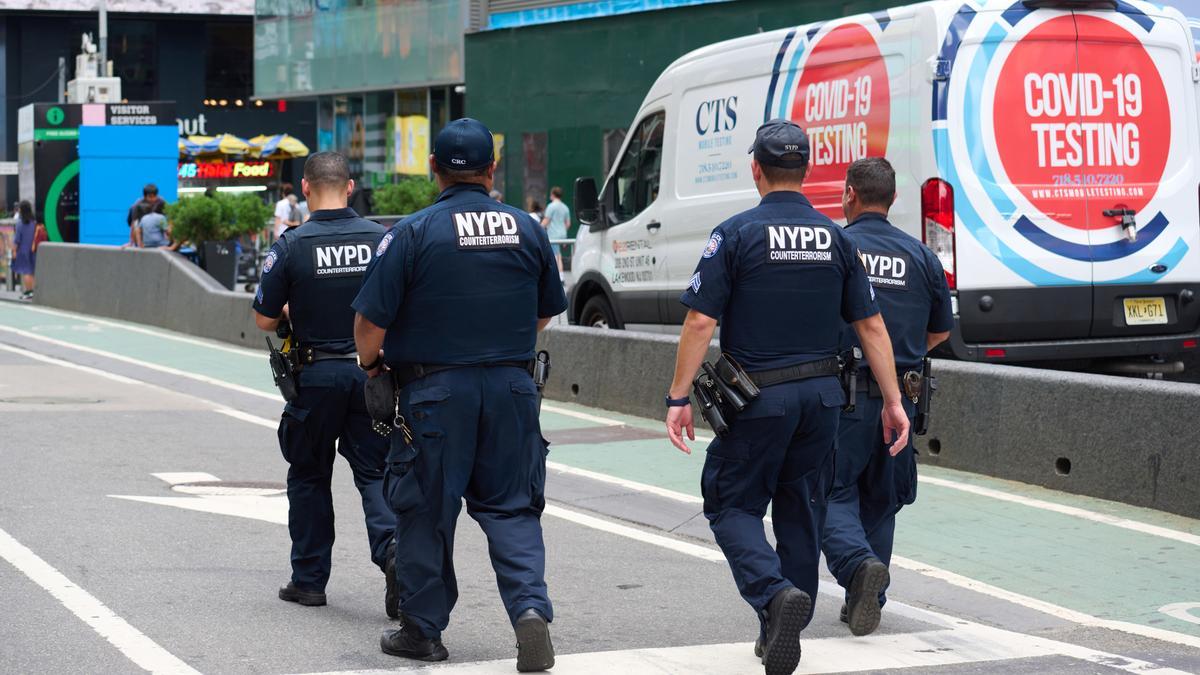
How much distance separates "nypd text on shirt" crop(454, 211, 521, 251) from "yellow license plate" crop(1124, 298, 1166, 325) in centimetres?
696

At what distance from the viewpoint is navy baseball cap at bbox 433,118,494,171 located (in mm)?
5910

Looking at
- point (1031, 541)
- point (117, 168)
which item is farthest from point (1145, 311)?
point (117, 168)

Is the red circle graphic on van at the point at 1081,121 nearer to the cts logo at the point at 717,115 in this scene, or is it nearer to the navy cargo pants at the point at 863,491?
the cts logo at the point at 717,115

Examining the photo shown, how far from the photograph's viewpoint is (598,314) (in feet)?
51.8

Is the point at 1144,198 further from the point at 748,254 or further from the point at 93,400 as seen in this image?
the point at 93,400

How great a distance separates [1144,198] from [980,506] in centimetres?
344

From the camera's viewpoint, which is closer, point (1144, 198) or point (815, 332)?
point (815, 332)

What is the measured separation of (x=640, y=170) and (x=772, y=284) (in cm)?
903


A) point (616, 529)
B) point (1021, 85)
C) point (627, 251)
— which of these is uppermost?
point (1021, 85)

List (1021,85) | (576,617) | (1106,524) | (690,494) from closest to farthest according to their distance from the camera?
(576,617), (1106,524), (690,494), (1021,85)

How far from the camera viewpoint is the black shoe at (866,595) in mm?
6398

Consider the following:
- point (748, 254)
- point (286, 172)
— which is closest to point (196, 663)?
point (748, 254)

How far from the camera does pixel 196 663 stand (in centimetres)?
587

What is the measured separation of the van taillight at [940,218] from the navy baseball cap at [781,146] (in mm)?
5241
